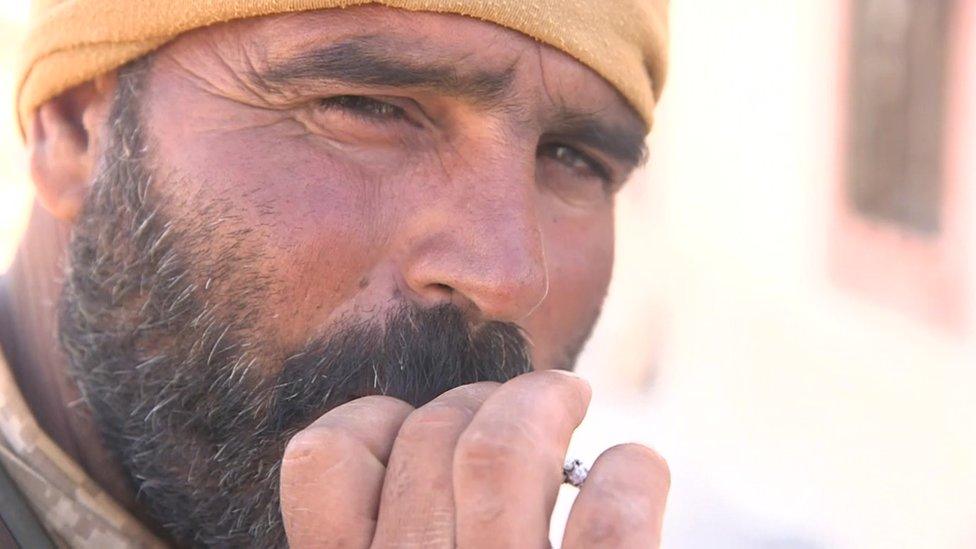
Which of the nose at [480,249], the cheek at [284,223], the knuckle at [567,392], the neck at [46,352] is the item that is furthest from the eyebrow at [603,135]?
the neck at [46,352]

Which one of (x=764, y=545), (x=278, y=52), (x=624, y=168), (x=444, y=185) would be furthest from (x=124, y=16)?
(x=764, y=545)

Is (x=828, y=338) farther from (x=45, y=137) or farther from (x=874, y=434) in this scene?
(x=45, y=137)

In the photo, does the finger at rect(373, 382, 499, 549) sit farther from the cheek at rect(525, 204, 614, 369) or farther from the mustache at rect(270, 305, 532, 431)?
the cheek at rect(525, 204, 614, 369)

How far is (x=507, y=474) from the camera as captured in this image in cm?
130

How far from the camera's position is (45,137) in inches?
86.6

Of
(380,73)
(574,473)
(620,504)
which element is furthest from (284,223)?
(620,504)

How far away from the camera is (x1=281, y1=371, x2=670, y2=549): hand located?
130 cm

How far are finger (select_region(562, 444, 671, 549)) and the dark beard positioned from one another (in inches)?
18.2

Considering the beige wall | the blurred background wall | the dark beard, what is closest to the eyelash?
the dark beard

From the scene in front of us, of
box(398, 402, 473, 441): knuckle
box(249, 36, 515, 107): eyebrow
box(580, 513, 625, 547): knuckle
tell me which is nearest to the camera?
box(580, 513, 625, 547): knuckle

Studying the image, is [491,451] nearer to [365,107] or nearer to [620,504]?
[620,504]

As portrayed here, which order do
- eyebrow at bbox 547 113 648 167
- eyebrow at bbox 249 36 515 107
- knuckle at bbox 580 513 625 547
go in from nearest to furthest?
knuckle at bbox 580 513 625 547, eyebrow at bbox 249 36 515 107, eyebrow at bbox 547 113 648 167

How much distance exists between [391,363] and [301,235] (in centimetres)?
27

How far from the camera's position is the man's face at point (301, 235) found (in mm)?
1811
